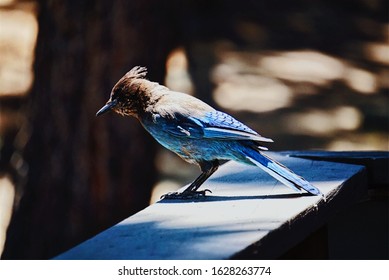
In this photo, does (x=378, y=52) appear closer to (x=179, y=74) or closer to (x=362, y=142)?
(x=362, y=142)

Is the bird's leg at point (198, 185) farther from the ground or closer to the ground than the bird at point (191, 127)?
closer to the ground

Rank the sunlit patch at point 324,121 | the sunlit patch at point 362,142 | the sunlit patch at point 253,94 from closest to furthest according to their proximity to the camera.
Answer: the sunlit patch at point 362,142 < the sunlit patch at point 324,121 < the sunlit patch at point 253,94

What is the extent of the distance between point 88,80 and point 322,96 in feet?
12.5

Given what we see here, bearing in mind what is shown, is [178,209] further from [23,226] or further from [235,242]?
[23,226]

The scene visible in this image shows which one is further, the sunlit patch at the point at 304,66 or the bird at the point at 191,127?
the sunlit patch at the point at 304,66

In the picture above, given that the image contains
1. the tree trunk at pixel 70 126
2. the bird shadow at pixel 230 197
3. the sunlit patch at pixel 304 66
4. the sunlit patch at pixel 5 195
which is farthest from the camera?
the sunlit patch at pixel 304 66

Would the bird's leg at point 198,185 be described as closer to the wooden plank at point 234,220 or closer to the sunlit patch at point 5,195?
the wooden plank at point 234,220

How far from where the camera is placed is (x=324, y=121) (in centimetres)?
863

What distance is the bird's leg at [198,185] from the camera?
325cm

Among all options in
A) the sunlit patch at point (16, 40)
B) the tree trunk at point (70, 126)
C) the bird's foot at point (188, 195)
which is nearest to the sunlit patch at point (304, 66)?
the sunlit patch at point (16, 40)

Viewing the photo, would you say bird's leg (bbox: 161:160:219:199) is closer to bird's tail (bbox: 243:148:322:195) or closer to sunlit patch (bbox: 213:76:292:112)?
bird's tail (bbox: 243:148:322:195)

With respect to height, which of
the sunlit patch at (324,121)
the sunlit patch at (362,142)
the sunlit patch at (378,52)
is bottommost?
the sunlit patch at (362,142)

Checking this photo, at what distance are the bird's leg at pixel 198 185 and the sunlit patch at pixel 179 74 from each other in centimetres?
527
